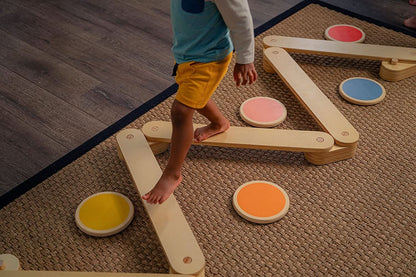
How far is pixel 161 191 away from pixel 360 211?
0.41 m

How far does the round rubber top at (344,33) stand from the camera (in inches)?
60.1

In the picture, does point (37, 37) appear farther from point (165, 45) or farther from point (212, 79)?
point (212, 79)

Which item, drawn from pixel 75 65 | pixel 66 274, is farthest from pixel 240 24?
pixel 75 65

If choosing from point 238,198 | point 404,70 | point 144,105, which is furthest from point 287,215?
point 404,70

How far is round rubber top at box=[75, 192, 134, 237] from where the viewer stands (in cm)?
99

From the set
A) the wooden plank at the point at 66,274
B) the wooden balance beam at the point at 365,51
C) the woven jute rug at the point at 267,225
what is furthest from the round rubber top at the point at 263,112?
the wooden plank at the point at 66,274

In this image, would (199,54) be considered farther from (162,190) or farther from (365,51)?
(365,51)

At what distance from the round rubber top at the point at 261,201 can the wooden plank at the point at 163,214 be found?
140mm

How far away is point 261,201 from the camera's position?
1043 millimetres

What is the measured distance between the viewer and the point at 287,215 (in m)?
1.04

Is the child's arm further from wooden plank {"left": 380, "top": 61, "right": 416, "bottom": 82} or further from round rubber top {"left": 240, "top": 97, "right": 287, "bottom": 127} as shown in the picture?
wooden plank {"left": 380, "top": 61, "right": 416, "bottom": 82}

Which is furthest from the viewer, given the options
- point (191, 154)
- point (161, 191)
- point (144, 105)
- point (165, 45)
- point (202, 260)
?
point (165, 45)

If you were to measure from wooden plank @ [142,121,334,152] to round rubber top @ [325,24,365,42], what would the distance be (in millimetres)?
501

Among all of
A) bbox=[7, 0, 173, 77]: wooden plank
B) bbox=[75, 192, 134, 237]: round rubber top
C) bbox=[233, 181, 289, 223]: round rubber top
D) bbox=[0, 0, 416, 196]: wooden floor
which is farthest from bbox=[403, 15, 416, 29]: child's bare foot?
bbox=[75, 192, 134, 237]: round rubber top
